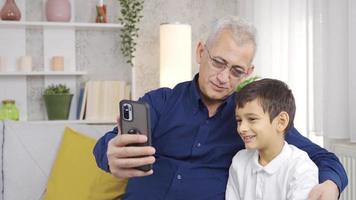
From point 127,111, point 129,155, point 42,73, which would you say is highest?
point 42,73

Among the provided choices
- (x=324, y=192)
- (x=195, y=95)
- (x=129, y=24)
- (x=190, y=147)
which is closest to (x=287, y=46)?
(x=129, y=24)

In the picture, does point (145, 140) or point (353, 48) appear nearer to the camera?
point (145, 140)

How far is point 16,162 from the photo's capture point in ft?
7.92

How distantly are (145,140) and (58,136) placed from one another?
1.26 metres

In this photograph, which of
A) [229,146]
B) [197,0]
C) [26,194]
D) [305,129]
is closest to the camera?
[229,146]

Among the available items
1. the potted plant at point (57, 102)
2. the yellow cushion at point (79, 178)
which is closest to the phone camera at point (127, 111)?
the yellow cushion at point (79, 178)

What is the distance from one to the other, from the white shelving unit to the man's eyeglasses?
1773mm

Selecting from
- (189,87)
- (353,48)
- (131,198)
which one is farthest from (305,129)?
(131,198)

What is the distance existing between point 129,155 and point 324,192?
535mm

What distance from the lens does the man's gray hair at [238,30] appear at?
165 centimetres

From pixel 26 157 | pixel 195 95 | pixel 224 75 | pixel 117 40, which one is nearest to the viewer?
pixel 224 75

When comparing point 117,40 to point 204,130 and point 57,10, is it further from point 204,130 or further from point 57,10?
point 204,130

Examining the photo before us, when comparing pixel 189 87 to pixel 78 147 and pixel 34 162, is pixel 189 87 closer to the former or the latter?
pixel 78 147

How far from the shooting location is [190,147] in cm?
175
